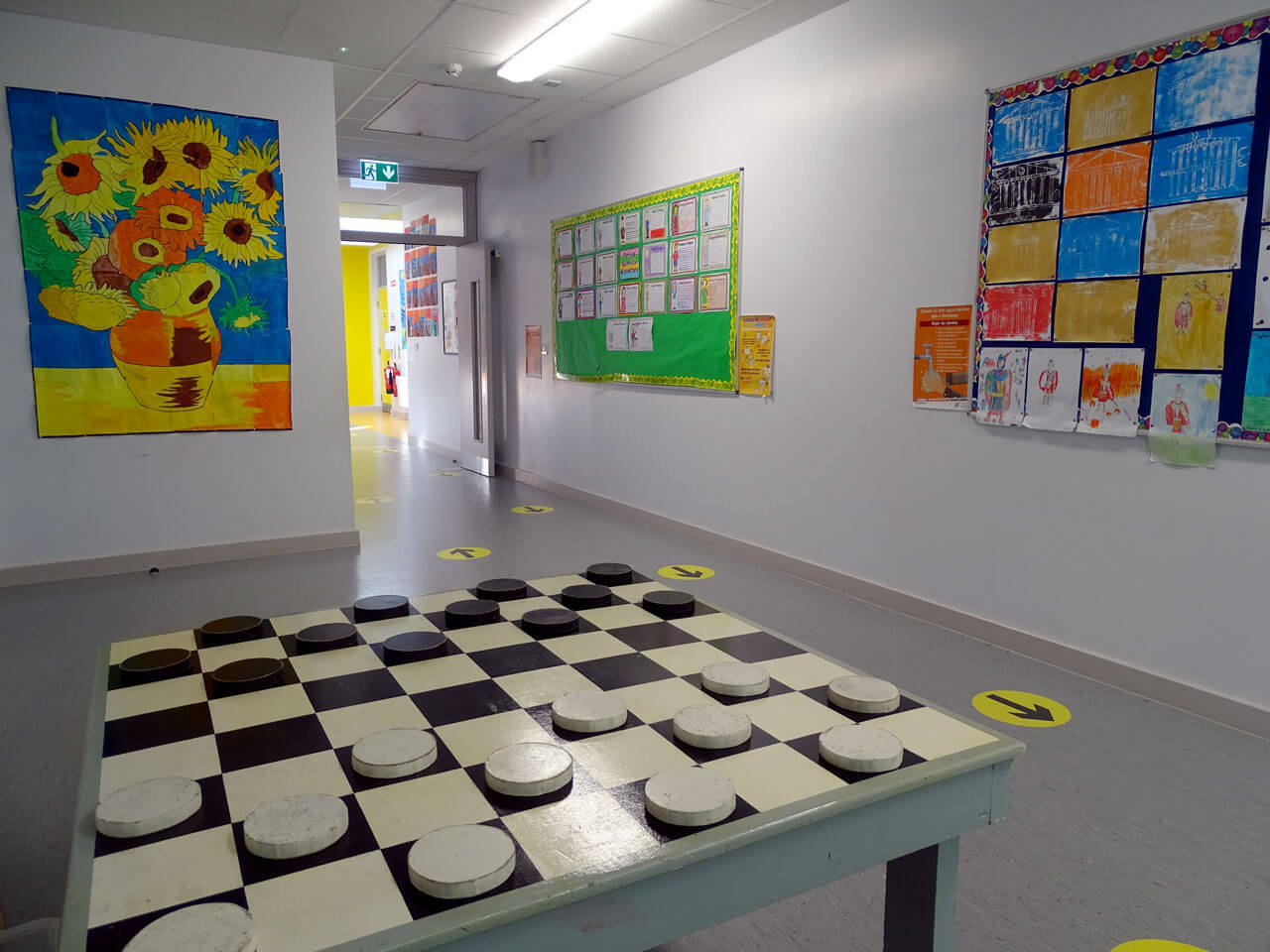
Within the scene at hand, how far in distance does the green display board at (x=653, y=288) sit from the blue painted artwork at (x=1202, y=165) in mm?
2220

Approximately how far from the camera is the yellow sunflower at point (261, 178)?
4.61m

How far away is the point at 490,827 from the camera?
0.88 m

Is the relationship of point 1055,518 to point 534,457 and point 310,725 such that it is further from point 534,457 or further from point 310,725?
point 534,457

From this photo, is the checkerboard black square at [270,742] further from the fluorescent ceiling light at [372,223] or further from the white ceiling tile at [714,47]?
the fluorescent ceiling light at [372,223]

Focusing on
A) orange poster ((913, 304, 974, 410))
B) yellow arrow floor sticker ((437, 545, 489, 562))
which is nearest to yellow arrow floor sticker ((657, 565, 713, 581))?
yellow arrow floor sticker ((437, 545, 489, 562))

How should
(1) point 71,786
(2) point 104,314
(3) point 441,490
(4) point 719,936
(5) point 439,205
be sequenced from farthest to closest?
1. (5) point 439,205
2. (3) point 441,490
3. (2) point 104,314
4. (1) point 71,786
5. (4) point 719,936

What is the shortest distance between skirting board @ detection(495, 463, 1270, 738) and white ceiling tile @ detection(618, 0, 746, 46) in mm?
2663

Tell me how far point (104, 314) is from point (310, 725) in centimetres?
414

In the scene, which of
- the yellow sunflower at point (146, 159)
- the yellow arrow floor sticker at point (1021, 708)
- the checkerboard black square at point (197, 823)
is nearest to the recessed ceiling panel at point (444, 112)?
the yellow sunflower at point (146, 159)

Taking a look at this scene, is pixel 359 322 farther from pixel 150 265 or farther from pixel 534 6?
pixel 534 6

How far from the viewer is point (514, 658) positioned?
4.46ft

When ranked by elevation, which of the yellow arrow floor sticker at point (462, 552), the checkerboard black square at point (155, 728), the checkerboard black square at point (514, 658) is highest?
the checkerboard black square at point (514, 658)

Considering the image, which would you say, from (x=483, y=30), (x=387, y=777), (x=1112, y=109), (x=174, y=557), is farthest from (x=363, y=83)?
(x=387, y=777)

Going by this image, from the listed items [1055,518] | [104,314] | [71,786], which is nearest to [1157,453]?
[1055,518]
